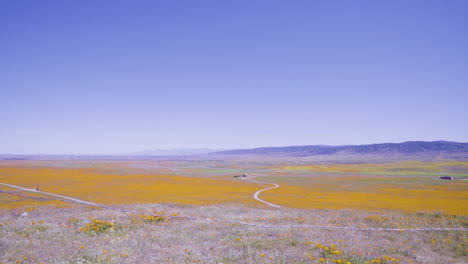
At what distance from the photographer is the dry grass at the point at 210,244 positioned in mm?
8922

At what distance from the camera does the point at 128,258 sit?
8.89 meters

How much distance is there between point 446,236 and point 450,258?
340cm

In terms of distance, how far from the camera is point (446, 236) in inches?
477

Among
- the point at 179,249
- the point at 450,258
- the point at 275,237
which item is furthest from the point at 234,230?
the point at 450,258

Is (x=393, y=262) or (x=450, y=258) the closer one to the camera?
(x=393, y=262)

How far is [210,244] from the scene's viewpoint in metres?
10.5

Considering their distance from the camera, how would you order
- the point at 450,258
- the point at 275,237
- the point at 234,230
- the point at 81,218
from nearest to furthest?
the point at 450,258
the point at 275,237
the point at 234,230
the point at 81,218

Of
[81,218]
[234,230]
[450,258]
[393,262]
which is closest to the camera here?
[393,262]

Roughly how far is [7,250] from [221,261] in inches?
286

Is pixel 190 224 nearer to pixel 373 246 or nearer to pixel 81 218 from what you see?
pixel 81 218

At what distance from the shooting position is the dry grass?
892 centimetres

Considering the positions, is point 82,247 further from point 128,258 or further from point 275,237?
point 275,237

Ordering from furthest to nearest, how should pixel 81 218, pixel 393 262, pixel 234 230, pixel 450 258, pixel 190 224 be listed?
1. pixel 81 218
2. pixel 190 224
3. pixel 234 230
4. pixel 450 258
5. pixel 393 262

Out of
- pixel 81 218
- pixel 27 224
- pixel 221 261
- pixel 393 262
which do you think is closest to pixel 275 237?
pixel 221 261
